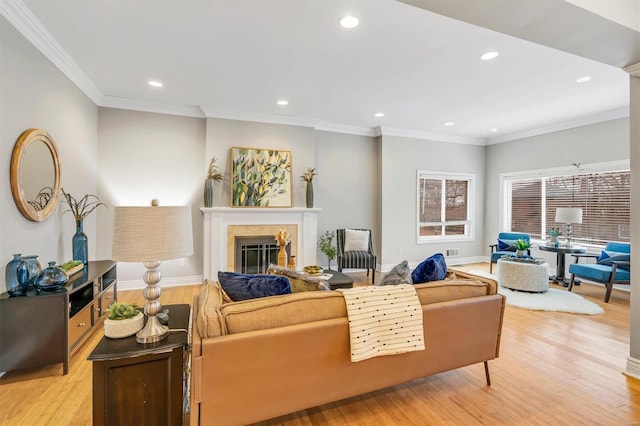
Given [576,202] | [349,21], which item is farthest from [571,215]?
[349,21]

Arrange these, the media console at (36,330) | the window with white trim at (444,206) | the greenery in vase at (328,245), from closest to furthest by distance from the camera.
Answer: the media console at (36,330)
the greenery in vase at (328,245)
the window with white trim at (444,206)

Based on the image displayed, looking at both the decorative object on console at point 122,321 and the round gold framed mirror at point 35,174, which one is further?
the round gold framed mirror at point 35,174

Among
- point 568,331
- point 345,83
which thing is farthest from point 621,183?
point 345,83

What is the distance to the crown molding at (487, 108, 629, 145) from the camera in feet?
15.9

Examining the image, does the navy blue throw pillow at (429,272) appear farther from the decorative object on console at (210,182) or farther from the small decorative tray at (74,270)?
the decorative object on console at (210,182)

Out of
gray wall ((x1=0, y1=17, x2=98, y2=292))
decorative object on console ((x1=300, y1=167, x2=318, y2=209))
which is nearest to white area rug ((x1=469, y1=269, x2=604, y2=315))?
decorative object on console ((x1=300, y1=167, x2=318, y2=209))

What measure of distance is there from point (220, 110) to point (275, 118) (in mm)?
889

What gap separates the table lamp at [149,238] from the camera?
1452mm

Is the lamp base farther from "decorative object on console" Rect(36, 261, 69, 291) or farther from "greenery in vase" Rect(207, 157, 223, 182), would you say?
"greenery in vase" Rect(207, 157, 223, 182)


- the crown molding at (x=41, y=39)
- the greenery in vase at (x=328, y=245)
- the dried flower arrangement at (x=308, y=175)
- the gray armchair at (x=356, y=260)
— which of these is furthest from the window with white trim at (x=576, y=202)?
the crown molding at (x=41, y=39)

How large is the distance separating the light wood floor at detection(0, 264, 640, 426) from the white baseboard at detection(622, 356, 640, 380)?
0.05 meters

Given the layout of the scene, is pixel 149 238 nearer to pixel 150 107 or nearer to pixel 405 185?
pixel 150 107

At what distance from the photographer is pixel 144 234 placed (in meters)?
1.46

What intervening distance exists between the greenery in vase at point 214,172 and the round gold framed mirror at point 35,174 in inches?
74.0
